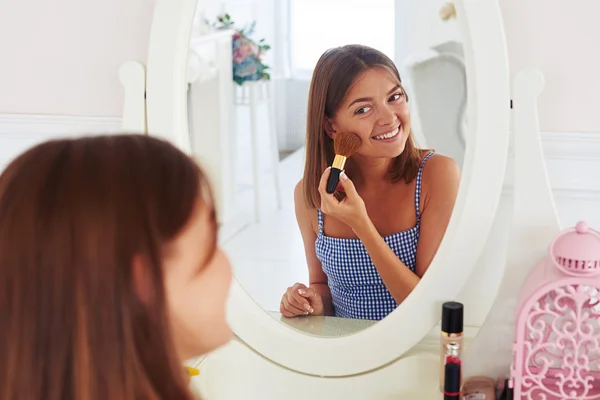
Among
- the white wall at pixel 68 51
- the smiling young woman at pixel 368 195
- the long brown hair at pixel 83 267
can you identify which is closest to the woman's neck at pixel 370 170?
the smiling young woman at pixel 368 195

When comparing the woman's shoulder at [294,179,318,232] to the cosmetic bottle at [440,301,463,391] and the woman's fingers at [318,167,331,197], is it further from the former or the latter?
the cosmetic bottle at [440,301,463,391]

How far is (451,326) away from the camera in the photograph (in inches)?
37.9

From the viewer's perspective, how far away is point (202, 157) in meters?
1.09

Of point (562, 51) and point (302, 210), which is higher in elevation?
point (562, 51)

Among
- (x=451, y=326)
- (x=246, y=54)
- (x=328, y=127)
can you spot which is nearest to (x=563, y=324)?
(x=451, y=326)

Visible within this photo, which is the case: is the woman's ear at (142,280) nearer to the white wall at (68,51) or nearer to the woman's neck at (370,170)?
the woman's neck at (370,170)

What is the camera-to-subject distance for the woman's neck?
3.32 feet

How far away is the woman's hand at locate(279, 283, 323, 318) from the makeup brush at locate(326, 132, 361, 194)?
0.47 ft

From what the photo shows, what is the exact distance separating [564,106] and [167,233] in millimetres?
608

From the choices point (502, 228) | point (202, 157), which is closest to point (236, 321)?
point (202, 157)

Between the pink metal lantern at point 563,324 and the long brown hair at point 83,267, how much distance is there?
0.50 m

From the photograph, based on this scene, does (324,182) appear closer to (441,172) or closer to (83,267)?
(441,172)

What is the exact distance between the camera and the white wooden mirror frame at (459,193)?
0.95 meters

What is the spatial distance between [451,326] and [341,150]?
252mm
